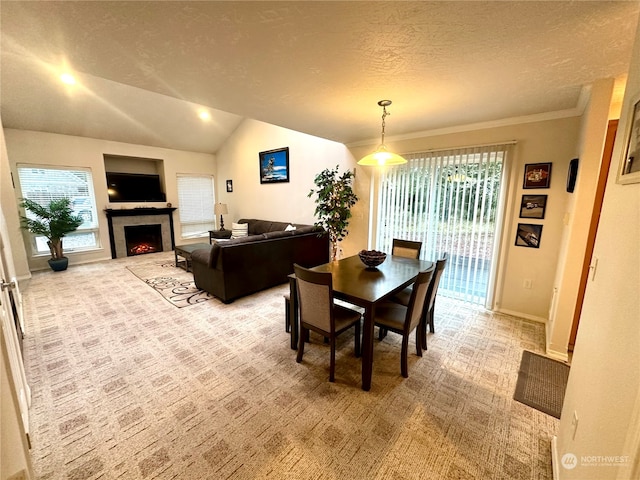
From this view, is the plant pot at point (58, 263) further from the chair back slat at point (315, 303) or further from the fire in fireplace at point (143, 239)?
the chair back slat at point (315, 303)

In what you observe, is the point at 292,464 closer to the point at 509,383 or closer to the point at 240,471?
the point at 240,471

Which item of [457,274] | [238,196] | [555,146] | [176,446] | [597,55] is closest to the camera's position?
[176,446]

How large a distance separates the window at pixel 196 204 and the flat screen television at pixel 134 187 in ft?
1.79

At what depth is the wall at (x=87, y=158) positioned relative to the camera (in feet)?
15.4

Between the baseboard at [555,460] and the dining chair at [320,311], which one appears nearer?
the baseboard at [555,460]

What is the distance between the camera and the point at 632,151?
975 mm

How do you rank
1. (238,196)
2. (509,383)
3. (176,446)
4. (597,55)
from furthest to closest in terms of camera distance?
(238,196) → (509,383) → (597,55) → (176,446)

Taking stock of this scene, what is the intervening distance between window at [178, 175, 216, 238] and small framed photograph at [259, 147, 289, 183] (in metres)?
2.26

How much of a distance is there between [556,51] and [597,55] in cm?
32

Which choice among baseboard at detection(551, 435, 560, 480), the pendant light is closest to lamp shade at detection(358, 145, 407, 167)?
the pendant light

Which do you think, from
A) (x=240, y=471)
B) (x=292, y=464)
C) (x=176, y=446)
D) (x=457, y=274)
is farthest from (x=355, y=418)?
(x=457, y=274)

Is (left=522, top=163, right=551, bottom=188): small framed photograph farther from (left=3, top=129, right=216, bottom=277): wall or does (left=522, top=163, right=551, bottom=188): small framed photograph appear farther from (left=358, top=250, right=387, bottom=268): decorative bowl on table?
(left=3, top=129, right=216, bottom=277): wall

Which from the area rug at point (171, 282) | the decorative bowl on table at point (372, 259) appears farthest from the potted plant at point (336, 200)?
the area rug at point (171, 282)

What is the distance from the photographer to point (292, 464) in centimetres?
142
